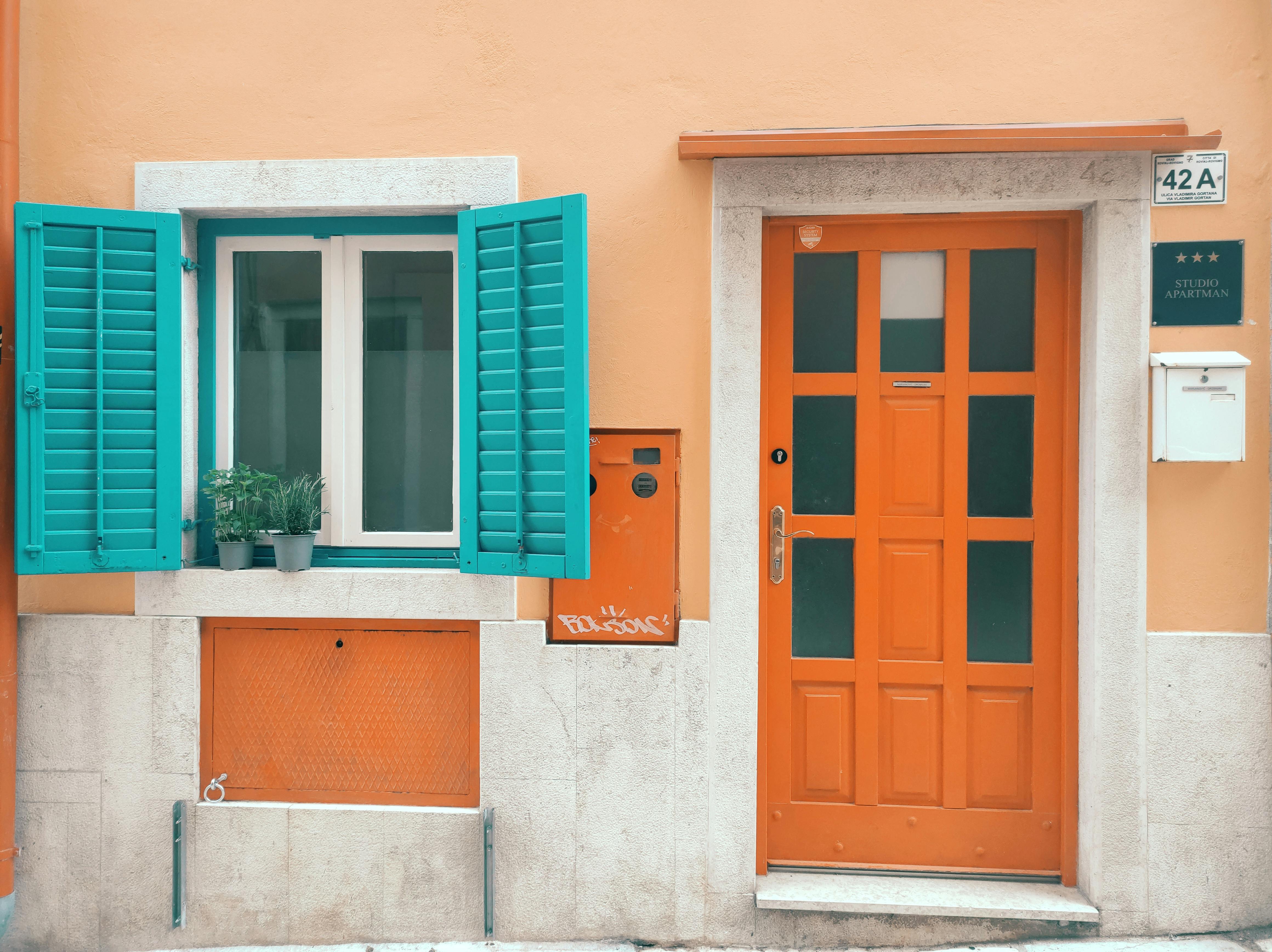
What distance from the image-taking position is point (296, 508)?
3.18 metres

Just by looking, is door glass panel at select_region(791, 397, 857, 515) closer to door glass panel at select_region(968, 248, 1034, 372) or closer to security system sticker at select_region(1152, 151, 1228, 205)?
door glass panel at select_region(968, 248, 1034, 372)

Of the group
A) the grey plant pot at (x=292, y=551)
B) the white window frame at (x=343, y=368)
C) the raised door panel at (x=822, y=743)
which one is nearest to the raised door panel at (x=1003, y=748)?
the raised door panel at (x=822, y=743)

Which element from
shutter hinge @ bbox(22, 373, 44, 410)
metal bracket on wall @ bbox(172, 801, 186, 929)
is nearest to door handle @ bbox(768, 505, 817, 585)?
metal bracket on wall @ bbox(172, 801, 186, 929)

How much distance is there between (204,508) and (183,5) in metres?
2.09

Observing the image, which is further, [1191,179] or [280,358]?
[280,358]

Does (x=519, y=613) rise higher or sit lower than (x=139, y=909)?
higher

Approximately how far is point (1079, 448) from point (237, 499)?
11.2 ft

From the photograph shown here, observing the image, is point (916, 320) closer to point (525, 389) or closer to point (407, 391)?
point (525, 389)

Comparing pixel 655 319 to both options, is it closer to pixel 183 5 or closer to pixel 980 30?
pixel 980 30

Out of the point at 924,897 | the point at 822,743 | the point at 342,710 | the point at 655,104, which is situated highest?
the point at 655,104

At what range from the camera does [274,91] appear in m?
3.18

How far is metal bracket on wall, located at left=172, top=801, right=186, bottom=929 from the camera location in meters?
3.21

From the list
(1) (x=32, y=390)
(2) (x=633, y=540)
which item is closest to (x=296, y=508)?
(1) (x=32, y=390)

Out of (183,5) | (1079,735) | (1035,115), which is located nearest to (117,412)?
(183,5)
